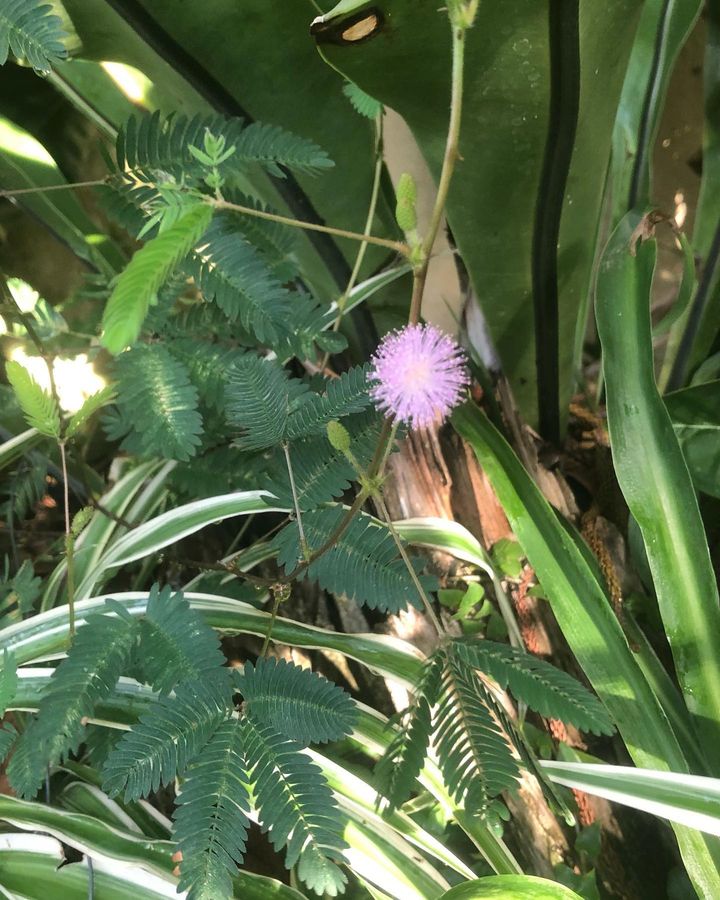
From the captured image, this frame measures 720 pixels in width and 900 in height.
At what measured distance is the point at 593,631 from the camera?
464 mm

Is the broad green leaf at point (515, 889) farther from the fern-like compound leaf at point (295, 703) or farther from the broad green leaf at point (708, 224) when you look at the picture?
the broad green leaf at point (708, 224)

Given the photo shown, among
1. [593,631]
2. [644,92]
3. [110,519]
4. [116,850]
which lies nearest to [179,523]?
[110,519]

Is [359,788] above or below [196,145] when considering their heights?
below

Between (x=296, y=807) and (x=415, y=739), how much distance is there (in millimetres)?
73

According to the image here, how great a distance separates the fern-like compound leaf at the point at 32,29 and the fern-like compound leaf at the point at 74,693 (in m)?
0.33

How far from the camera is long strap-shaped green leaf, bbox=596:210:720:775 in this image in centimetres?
45

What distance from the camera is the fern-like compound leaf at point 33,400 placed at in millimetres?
343

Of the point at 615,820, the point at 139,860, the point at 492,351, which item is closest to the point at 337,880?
the point at 139,860

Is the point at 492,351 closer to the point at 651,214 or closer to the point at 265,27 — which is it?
the point at 651,214

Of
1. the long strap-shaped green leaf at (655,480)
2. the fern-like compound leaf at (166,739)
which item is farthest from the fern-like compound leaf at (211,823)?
the long strap-shaped green leaf at (655,480)

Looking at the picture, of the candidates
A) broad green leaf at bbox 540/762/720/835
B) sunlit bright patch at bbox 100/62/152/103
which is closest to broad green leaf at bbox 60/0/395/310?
sunlit bright patch at bbox 100/62/152/103

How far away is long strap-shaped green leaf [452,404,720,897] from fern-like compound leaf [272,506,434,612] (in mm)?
159

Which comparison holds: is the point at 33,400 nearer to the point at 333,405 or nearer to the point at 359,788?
the point at 333,405

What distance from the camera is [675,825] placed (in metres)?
0.42
